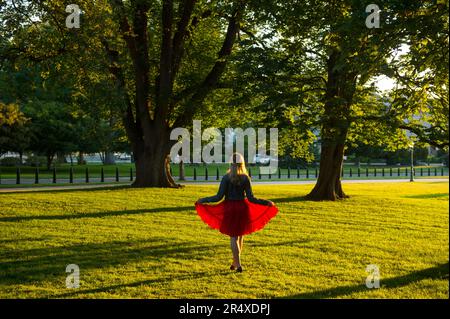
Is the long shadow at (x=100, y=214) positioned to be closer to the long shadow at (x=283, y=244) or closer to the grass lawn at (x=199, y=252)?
the grass lawn at (x=199, y=252)

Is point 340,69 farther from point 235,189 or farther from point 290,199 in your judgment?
point 290,199

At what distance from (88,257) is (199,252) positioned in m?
2.08

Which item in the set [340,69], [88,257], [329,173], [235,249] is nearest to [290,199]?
[329,173]

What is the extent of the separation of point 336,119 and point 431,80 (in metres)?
5.51

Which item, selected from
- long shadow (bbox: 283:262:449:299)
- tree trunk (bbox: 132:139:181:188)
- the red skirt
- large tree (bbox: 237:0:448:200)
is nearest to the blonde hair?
the red skirt

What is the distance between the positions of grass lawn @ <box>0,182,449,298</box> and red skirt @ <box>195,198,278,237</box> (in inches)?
28.0

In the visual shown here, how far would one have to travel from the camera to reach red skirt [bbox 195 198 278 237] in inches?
330

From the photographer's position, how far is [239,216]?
8.39 m

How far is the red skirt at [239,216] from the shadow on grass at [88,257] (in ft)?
4.13

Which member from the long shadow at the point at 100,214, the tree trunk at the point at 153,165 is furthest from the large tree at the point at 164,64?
the long shadow at the point at 100,214

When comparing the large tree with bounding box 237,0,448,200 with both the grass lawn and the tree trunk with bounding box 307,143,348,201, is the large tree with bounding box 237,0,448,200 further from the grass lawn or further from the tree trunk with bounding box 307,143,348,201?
the grass lawn

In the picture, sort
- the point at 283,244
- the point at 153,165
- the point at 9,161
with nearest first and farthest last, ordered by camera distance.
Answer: the point at 283,244 → the point at 153,165 → the point at 9,161

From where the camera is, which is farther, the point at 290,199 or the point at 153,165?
the point at 153,165
